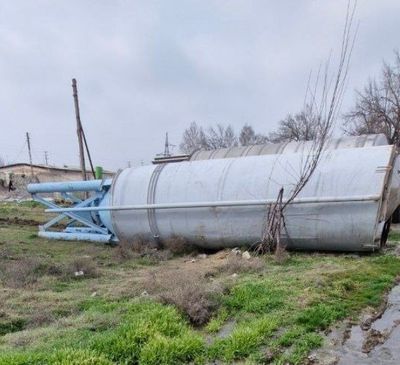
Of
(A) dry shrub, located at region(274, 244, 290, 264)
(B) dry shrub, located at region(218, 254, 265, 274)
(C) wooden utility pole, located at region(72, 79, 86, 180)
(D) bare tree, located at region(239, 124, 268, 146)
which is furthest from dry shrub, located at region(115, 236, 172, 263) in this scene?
(D) bare tree, located at region(239, 124, 268, 146)

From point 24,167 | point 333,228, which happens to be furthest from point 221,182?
point 24,167

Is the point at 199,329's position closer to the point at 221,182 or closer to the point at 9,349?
the point at 9,349

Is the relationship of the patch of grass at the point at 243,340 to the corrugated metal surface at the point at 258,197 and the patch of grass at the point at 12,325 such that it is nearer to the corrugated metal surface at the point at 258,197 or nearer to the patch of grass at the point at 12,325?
the patch of grass at the point at 12,325

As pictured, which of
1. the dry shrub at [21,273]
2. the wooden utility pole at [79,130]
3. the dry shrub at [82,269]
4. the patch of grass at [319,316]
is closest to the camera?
the patch of grass at [319,316]

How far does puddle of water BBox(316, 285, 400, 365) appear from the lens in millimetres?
3885

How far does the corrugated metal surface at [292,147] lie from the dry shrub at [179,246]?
3551 millimetres

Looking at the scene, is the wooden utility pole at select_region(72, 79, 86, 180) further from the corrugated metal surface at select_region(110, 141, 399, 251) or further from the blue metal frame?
the corrugated metal surface at select_region(110, 141, 399, 251)

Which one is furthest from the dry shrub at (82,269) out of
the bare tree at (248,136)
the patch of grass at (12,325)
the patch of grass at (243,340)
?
the bare tree at (248,136)

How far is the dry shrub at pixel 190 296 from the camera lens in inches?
200

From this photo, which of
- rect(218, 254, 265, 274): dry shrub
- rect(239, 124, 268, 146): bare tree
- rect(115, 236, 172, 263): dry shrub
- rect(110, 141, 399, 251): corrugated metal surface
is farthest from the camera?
rect(239, 124, 268, 146): bare tree

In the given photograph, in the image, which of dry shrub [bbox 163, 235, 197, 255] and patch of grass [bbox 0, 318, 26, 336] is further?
dry shrub [bbox 163, 235, 197, 255]

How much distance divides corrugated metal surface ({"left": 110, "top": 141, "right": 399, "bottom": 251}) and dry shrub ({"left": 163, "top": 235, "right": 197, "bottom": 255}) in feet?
0.53

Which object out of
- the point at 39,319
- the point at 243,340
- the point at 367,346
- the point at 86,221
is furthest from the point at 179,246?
the point at 367,346

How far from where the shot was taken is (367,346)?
13.7ft
